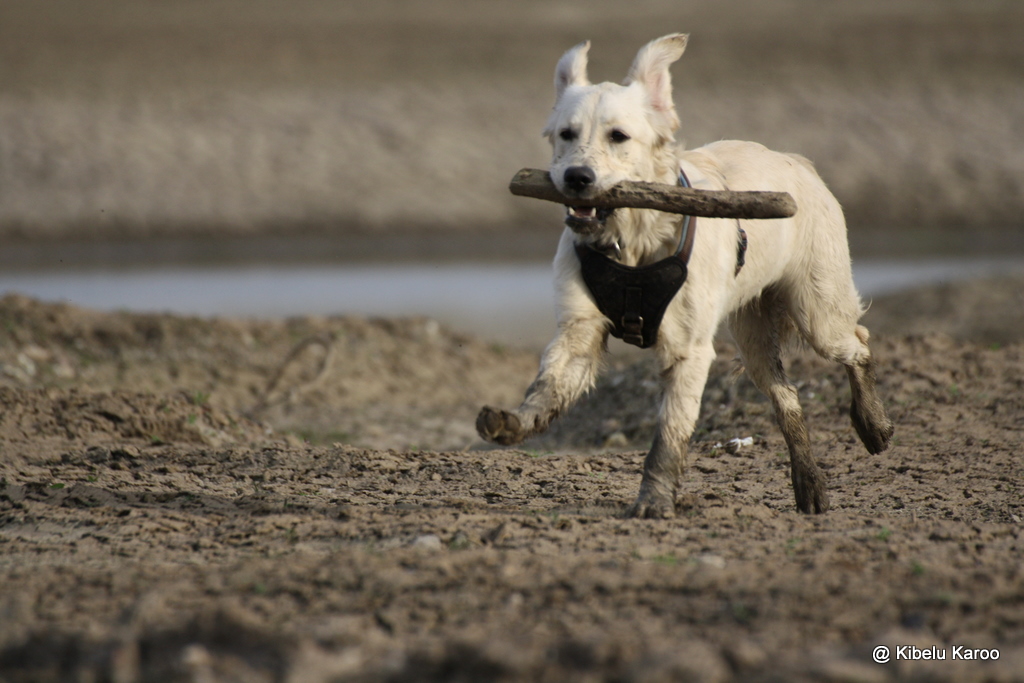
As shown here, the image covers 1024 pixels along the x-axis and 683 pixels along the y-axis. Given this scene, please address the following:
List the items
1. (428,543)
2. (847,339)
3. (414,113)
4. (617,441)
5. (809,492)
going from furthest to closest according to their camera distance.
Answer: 1. (414,113)
2. (617,441)
3. (847,339)
4. (809,492)
5. (428,543)

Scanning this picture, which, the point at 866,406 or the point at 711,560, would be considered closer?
the point at 711,560

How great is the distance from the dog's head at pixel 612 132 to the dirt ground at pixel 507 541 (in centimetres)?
158

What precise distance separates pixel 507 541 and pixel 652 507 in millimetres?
838

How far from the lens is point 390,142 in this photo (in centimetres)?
2177

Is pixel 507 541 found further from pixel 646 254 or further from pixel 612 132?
pixel 612 132

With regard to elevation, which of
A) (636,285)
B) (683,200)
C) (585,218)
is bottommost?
(636,285)

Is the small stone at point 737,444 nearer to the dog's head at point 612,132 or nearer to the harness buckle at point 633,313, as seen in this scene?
the harness buckle at point 633,313

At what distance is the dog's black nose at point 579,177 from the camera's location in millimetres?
5066

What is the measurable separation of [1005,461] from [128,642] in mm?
5584

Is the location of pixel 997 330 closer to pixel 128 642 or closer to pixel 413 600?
pixel 413 600

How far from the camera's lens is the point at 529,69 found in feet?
80.6

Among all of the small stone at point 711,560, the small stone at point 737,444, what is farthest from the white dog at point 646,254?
the small stone at point 737,444

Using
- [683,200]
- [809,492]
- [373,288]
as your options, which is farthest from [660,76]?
[373,288]

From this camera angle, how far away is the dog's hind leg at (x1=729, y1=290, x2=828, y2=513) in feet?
20.0
